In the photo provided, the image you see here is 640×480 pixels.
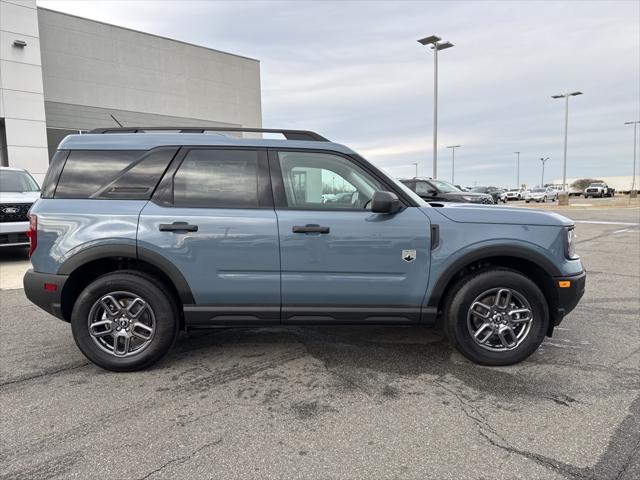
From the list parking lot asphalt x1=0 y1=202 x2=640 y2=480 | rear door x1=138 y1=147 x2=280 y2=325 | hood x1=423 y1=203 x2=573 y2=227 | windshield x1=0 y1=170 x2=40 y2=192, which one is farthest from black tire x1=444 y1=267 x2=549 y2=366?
windshield x1=0 y1=170 x2=40 y2=192

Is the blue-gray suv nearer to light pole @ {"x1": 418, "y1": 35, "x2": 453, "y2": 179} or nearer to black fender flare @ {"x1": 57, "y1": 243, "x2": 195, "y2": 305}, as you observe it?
black fender flare @ {"x1": 57, "y1": 243, "x2": 195, "y2": 305}

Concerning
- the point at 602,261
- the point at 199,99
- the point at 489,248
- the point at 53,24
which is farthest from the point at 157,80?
the point at 489,248

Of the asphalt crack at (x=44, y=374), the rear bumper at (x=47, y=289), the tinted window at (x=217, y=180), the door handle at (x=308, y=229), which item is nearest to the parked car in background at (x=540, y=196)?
the door handle at (x=308, y=229)

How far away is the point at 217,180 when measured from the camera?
12.2 ft

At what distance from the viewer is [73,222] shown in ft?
11.8

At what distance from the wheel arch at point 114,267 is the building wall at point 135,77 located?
23.8 metres

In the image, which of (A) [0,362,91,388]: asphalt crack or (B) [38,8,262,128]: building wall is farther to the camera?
(B) [38,8,262,128]: building wall

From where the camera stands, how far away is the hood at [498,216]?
12.1ft

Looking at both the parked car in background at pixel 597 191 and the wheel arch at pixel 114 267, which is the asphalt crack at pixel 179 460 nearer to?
the wheel arch at pixel 114 267

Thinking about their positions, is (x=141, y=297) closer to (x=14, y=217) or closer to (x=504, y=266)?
(x=504, y=266)

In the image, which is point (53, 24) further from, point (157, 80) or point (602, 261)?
point (602, 261)

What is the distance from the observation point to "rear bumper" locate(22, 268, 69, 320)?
3.63m

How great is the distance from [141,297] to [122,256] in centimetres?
36

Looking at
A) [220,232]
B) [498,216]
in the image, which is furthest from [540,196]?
[220,232]
